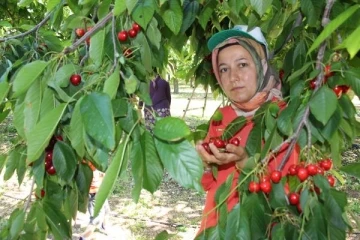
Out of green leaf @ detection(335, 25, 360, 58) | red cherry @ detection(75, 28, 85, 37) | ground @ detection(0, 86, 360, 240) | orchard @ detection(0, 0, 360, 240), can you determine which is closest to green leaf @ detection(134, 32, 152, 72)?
orchard @ detection(0, 0, 360, 240)

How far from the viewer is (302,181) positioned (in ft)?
3.60

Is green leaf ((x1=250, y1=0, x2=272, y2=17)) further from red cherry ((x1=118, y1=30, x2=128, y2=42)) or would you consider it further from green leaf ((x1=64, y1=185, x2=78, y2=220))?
green leaf ((x1=64, y1=185, x2=78, y2=220))

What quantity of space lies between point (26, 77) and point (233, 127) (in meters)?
0.80

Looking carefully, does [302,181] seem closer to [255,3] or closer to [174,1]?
[255,3]

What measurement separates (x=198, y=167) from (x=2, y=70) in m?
1.27

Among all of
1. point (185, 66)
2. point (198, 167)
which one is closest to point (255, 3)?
point (198, 167)

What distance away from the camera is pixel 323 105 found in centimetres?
101

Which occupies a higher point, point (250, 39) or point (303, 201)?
point (250, 39)

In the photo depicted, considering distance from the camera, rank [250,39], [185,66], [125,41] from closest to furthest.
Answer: [125,41] → [250,39] → [185,66]

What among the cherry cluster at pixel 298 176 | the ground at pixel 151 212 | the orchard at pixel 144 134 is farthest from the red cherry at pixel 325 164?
the ground at pixel 151 212

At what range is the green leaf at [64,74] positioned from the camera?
108 cm

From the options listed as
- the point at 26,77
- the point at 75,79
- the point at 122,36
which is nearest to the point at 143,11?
the point at 122,36

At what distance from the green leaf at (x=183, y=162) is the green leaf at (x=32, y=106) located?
0.31 m

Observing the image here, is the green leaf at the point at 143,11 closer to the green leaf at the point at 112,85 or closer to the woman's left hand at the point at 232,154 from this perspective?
the green leaf at the point at 112,85
